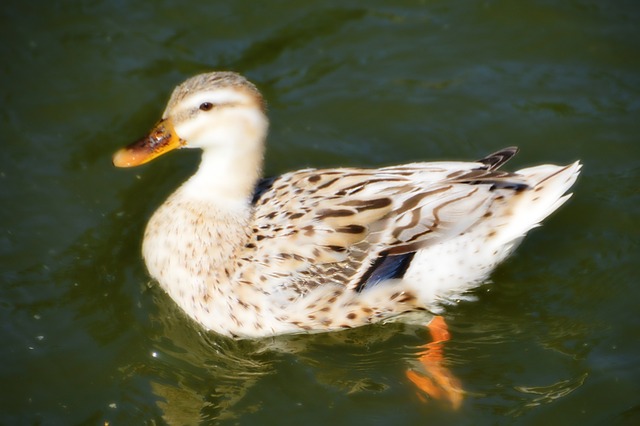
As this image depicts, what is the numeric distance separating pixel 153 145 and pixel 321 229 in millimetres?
1363

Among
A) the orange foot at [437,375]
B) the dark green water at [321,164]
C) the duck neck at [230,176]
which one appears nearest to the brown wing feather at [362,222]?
the duck neck at [230,176]

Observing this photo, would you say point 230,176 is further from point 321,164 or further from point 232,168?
point 321,164

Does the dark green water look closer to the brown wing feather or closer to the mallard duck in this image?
the mallard duck

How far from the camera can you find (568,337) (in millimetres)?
6082

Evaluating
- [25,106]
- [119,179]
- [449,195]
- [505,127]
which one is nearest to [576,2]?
[505,127]

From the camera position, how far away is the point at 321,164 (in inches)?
293

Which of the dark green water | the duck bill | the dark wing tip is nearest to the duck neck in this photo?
the duck bill

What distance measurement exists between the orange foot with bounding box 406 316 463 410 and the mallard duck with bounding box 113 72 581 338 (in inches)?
7.7

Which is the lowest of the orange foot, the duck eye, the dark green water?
the orange foot

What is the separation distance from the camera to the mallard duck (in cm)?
584

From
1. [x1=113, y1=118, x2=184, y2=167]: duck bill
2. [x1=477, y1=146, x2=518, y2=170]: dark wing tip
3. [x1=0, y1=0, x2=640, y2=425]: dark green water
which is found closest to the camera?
[x1=0, y1=0, x2=640, y2=425]: dark green water

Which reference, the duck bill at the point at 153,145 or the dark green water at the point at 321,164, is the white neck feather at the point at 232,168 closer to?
the duck bill at the point at 153,145

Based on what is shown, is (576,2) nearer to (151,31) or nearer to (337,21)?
(337,21)

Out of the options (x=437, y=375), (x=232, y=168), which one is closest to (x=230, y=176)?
(x=232, y=168)
